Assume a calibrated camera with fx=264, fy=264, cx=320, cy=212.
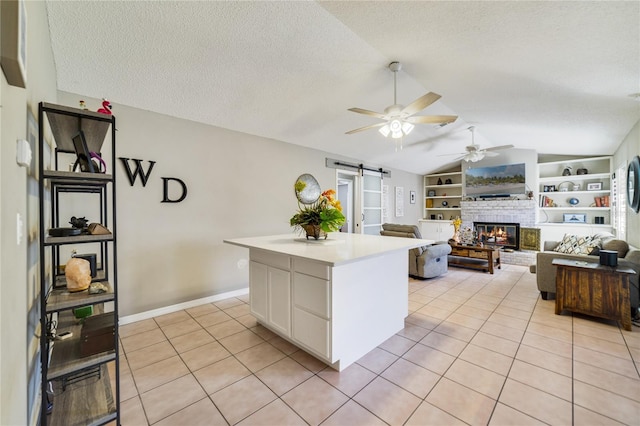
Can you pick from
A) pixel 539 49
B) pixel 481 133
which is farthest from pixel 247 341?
pixel 481 133

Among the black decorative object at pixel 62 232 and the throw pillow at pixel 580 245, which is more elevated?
the black decorative object at pixel 62 232

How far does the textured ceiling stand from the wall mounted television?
273 centimetres

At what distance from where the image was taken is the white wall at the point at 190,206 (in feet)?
9.73

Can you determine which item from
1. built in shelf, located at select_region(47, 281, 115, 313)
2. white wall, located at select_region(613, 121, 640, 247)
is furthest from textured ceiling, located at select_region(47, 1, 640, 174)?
built in shelf, located at select_region(47, 281, 115, 313)

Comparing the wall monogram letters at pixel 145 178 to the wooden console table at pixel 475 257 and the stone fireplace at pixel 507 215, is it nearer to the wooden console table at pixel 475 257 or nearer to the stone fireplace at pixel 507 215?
the wooden console table at pixel 475 257

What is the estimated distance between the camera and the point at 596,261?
10.4 feet

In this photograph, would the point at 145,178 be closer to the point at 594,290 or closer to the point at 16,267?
the point at 16,267

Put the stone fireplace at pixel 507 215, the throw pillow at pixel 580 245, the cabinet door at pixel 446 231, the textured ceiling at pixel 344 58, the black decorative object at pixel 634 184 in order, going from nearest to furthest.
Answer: the textured ceiling at pixel 344 58 → the black decorative object at pixel 634 184 → the throw pillow at pixel 580 245 → the stone fireplace at pixel 507 215 → the cabinet door at pixel 446 231

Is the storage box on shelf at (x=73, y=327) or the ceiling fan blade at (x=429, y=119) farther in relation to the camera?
the ceiling fan blade at (x=429, y=119)

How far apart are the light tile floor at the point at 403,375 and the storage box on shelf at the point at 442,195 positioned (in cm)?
566

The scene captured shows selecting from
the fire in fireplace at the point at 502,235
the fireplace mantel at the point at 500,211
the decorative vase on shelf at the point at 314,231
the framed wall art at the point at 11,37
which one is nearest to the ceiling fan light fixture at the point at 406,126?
the decorative vase on shelf at the point at 314,231

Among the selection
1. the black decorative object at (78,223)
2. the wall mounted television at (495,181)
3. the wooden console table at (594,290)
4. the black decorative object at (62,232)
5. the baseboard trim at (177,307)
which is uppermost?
the wall mounted television at (495,181)

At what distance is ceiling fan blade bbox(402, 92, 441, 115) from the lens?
237 centimetres

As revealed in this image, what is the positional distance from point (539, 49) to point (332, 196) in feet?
6.74
